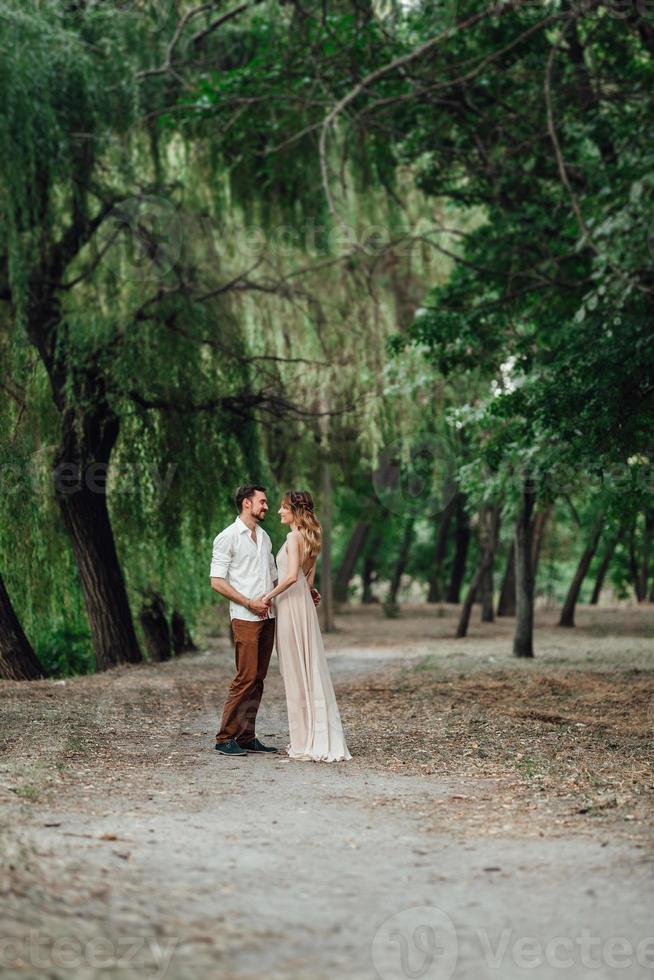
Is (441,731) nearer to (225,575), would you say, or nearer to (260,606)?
(260,606)

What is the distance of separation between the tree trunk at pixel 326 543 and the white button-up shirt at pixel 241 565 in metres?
10.9

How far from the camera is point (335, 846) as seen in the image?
18.4 ft

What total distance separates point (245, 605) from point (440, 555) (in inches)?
1060

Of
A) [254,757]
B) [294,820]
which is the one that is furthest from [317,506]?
[294,820]

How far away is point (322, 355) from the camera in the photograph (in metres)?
17.8

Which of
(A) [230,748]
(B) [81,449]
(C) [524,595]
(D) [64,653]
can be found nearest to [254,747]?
(A) [230,748]

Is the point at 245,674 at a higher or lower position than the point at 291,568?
lower

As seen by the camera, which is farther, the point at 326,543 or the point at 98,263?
the point at 326,543

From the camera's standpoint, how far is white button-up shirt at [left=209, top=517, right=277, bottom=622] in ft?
28.0

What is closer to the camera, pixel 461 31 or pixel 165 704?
pixel 165 704

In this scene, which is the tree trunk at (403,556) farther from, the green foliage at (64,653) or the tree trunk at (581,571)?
the green foliage at (64,653)

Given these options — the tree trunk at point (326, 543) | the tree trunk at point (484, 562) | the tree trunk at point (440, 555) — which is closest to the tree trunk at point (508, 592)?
the tree trunk at point (440, 555)

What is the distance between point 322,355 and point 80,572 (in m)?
5.23

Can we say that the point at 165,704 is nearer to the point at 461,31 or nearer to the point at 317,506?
the point at 461,31
